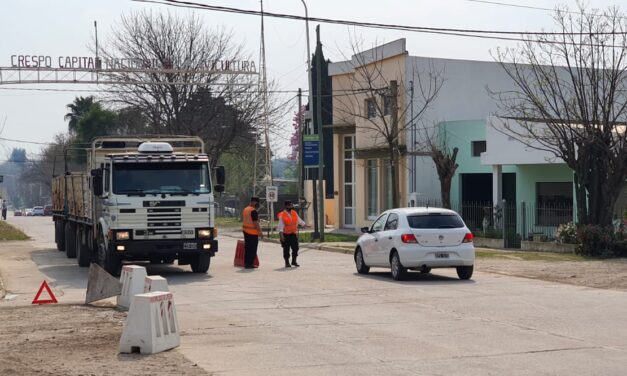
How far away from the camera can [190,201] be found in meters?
23.1

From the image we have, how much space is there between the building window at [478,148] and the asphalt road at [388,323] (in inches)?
715

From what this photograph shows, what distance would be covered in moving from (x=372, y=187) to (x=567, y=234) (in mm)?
17277

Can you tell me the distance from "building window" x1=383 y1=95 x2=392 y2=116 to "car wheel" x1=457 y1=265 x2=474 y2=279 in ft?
70.8

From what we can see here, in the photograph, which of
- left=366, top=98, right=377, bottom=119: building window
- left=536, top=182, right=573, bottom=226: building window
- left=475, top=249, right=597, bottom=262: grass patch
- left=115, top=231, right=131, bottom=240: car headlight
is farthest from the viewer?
left=366, top=98, right=377, bottom=119: building window

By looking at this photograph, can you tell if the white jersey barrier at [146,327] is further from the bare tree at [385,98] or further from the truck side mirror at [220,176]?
the bare tree at [385,98]

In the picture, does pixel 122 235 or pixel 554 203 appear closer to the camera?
pixel 122 235

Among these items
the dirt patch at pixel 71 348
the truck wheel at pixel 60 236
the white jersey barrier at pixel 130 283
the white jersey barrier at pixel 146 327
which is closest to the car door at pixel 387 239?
the white jersey barrier at pixel 130 283

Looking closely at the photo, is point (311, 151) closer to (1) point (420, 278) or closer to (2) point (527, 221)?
(2) point (527, 221)

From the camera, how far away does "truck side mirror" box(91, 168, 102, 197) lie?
23203mm

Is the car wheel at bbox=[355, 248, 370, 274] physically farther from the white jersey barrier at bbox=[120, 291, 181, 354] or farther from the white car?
the white jersey barrier at bbox=[120, 291, 181, 354]

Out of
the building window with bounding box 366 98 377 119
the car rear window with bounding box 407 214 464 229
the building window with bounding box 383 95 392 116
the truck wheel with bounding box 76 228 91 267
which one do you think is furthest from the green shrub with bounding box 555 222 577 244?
→ the building window with bounding box 366 98 377 119

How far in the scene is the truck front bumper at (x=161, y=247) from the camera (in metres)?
22.7

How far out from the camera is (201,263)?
79.2 feet

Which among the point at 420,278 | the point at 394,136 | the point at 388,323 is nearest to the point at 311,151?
the point at 394,136
